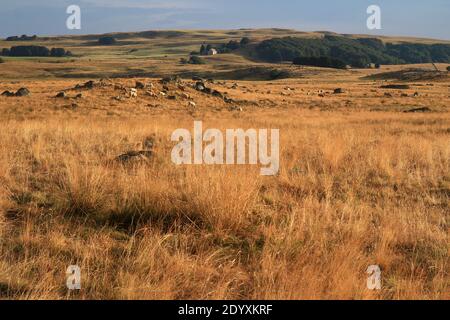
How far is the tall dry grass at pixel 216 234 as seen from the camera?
3178 mm

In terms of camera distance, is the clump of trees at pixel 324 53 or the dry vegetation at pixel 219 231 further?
the clump of trees at pixel 324 53

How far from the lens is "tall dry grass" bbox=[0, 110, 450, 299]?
318 centimetres

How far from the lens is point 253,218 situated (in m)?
4.72

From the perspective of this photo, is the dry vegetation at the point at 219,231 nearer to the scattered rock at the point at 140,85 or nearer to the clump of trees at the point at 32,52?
the scattered rock at the point at 140,85

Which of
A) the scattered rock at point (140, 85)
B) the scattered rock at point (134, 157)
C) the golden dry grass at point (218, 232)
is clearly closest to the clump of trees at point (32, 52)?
the scattered rock at point (140, 85)

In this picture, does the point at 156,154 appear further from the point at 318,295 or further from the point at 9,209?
the point at 318,295

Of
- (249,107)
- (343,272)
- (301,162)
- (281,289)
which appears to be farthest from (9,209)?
(249,107)

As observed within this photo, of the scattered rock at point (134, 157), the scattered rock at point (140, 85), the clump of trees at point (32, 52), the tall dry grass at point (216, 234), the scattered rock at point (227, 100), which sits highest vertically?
the clump of trees at point (32, 52)

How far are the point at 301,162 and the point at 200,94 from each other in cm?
2267

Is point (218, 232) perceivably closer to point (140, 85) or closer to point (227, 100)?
point (140, 85)

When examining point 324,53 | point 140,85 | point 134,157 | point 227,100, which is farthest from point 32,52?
point 134,157

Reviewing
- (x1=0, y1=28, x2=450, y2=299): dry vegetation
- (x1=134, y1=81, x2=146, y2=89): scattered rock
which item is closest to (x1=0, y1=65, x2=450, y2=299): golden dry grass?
(x1=0, y1=28, x2=450, y2=299): dry vegetation

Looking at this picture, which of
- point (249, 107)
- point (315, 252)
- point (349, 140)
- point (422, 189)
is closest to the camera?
point (315, 252)

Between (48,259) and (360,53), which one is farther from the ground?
(360,53)
